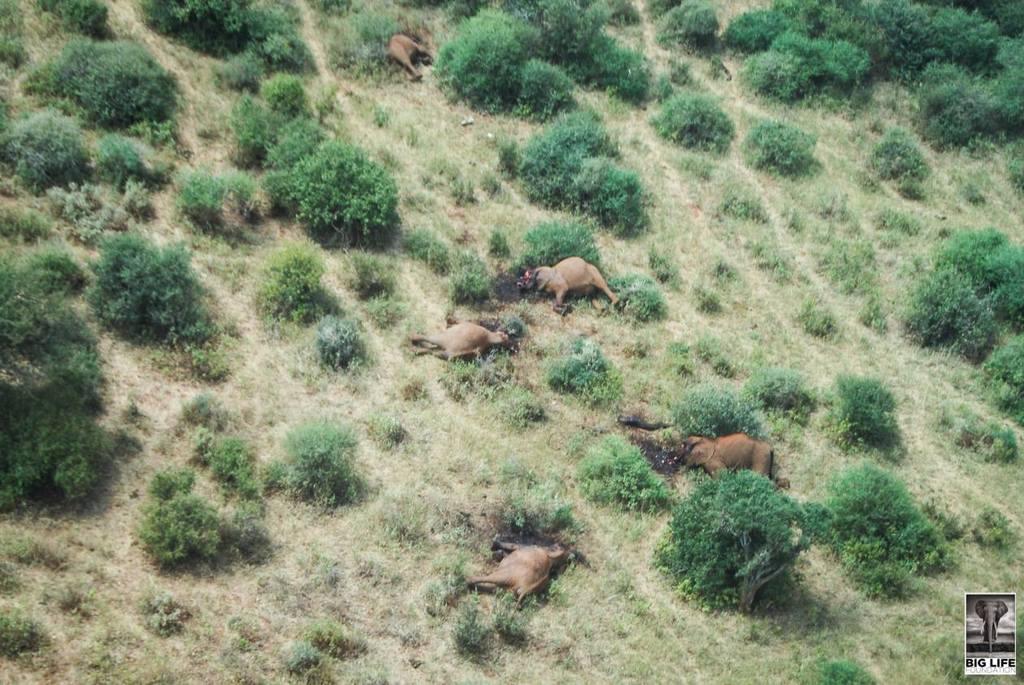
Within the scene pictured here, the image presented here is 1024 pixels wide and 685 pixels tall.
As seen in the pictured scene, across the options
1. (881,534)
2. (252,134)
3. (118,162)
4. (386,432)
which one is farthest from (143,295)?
(881,534)

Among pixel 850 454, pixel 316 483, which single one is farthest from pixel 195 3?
pixel 850 454

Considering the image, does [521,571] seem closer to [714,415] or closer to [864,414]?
[714,415]

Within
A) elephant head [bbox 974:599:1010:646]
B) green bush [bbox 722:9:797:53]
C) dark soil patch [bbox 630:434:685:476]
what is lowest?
elephant head [bbox 974:599:1010:646]

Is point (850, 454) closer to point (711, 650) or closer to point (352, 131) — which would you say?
point (711, 650)

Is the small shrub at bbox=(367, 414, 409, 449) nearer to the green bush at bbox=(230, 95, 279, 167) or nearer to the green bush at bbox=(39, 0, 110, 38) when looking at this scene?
the green bush at bbox=(230, 95, 279, 167)

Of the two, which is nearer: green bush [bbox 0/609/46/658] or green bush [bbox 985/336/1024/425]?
green bush [bbox 0/609/46/658]

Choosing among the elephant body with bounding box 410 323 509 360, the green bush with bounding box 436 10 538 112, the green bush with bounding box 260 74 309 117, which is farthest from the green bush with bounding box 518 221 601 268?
the green bush with bounding box 260 74 309 117

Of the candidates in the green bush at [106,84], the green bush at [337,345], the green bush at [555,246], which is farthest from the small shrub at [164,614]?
the green bush at [106,84]

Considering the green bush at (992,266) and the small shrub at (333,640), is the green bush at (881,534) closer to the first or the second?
the green bush at (992,266)
